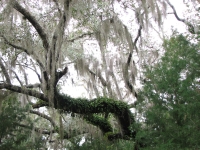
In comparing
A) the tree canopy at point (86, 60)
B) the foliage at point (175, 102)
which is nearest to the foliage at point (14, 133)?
the tree canopy at point (86, 60)

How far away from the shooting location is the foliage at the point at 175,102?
207 inches

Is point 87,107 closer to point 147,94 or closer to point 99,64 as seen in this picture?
point 99,64

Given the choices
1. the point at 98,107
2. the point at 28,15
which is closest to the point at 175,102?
the point at 98,107

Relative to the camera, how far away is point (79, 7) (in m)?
7.16

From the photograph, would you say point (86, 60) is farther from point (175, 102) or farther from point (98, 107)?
point (175, 102)

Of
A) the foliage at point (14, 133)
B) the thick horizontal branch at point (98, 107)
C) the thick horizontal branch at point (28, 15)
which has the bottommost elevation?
the foliage at point (14, 133)

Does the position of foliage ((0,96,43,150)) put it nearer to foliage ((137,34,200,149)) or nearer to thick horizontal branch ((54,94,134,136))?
thick horizontal branch ((54,94,134,136))

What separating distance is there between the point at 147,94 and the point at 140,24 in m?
2.78

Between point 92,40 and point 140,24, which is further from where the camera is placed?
point 92,40

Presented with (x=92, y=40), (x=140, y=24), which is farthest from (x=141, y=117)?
(x=92, y=40)

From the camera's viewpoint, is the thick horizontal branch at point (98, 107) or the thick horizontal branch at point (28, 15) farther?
the thick horizontal branch at point (98, 107)

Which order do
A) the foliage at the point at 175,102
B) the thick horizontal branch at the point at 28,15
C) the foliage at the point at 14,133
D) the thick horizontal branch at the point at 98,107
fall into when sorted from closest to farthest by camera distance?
the foliage at the point at 175,102 → the foliage at the point at 14,133 → the thick horizontal branch at the point at 28,15 → the thick horizontal branch at the point at 98,107

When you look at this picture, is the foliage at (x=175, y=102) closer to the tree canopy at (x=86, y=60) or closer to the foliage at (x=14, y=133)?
the tree canopy at (x=86, y=60)

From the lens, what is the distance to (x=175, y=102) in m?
5.73
